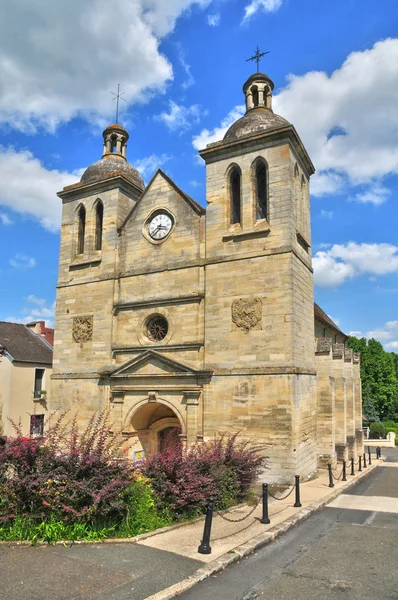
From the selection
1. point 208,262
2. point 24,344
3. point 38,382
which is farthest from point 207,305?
point 24,344

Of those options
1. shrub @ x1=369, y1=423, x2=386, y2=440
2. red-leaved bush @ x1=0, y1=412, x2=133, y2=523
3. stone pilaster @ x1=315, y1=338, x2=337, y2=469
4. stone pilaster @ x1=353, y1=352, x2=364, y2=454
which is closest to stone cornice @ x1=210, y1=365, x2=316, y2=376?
stone pilaster @ x1=315, y1=338, x2=337, y2=469

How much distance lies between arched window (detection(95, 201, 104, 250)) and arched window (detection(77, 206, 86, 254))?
2.47 feet

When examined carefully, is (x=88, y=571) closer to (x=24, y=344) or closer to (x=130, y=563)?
(x=130, y=563)

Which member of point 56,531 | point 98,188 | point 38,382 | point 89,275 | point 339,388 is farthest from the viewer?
point 38,382

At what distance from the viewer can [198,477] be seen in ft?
31.8

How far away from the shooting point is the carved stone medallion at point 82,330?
17719 mm

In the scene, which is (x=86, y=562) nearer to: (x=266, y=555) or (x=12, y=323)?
(x=266, y=555)

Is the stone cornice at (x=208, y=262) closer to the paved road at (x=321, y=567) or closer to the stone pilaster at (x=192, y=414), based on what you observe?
the stone pilaster at (x=192, y=414)

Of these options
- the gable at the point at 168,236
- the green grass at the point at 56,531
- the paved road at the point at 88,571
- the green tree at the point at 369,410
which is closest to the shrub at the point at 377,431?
the green tree at the point at 369,410

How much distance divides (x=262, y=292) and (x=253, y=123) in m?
6.62

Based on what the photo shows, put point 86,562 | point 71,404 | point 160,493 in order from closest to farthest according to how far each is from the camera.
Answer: point 86,562 → point 160,493 → point 71,404

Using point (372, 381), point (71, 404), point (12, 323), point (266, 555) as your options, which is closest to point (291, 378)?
point (266, 555)

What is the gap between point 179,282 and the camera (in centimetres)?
1605

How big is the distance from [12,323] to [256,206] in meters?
21.1
